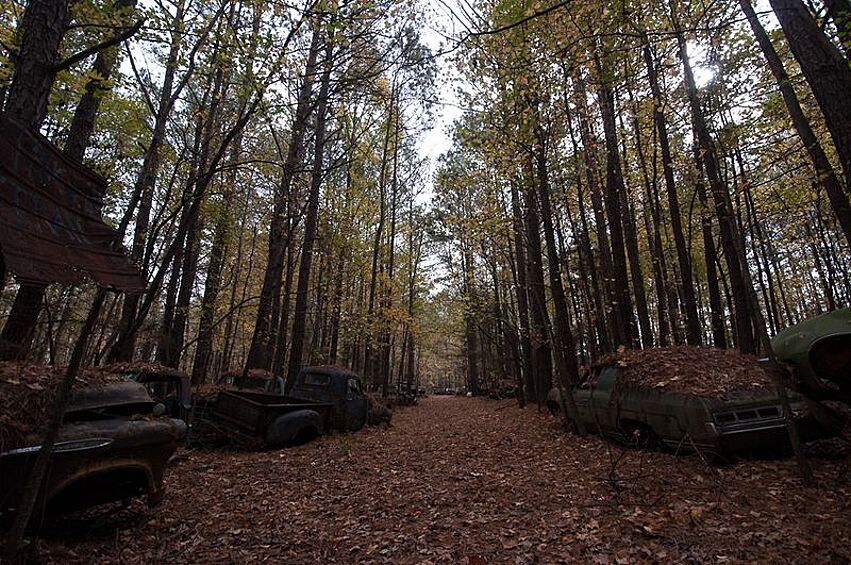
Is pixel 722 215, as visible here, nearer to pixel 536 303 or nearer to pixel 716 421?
pixel 536 303

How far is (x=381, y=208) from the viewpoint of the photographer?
22.4 meters

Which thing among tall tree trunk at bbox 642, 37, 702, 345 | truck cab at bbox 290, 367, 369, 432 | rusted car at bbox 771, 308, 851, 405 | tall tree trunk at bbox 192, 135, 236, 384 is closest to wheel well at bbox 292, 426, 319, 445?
truck cab at bbox 290, 367, 369, 432

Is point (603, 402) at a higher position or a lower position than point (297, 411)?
higher

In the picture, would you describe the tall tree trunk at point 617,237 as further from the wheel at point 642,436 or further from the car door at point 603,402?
the wheel at point 642,436

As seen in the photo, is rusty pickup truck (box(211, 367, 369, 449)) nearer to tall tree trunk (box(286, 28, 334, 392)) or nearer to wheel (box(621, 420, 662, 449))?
tall tree trunk (box(286, 28, 334, 392))

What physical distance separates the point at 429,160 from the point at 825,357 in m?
23.4

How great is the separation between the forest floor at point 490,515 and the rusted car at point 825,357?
1.01 meters

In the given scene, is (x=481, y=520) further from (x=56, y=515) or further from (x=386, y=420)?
(x=386, y=420)

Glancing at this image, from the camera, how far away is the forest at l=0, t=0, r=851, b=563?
4.36m

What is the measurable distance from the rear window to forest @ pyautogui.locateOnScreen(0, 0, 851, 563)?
157cm

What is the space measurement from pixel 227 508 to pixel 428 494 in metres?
2.61

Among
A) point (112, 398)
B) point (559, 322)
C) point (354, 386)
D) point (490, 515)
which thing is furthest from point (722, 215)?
point (112, 398)

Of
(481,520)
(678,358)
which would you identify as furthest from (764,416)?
(481,520)

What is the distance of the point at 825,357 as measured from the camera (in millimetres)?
4629
